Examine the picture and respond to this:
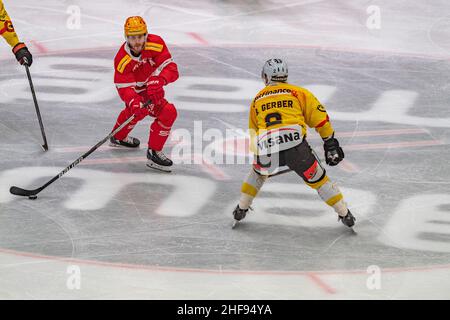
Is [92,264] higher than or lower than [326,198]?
lower

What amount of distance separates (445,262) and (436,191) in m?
1.45

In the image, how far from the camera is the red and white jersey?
368 inches

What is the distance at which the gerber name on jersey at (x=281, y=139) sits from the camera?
7926mm

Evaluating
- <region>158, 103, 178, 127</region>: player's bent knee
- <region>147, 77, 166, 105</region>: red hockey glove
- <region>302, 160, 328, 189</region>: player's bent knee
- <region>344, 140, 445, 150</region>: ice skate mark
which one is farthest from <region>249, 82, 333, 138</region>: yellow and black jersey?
<region>344, 140, 445, 150</region>: ice skate mark

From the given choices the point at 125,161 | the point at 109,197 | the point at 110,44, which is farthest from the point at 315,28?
the point at 109,197

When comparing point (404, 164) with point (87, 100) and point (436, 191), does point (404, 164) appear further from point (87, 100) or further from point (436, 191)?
point (87, 100)

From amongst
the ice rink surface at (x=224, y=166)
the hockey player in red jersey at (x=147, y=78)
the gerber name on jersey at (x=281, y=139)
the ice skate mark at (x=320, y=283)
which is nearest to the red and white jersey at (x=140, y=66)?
the hockey player in red jersey at (x=147, y=78)

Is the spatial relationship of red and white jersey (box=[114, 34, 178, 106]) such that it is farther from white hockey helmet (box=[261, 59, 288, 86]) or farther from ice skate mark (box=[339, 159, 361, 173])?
ice skate mark (box=[339, 159, 361, 173])

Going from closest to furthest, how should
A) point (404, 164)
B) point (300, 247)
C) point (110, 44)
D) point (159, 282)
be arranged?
point (159, 282), point (300, 247), point (404, 164), point (110, 44)

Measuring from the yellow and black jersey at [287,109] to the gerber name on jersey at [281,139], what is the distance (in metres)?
0.04

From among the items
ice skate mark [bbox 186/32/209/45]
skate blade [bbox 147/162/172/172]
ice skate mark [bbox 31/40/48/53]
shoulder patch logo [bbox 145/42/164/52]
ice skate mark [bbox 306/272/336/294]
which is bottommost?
skate blade [bbox 147/162/172/172]

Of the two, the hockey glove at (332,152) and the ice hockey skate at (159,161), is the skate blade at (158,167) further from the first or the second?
the hockey glove at (332,152)

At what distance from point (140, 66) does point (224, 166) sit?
1215 mm

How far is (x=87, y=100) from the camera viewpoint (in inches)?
452
